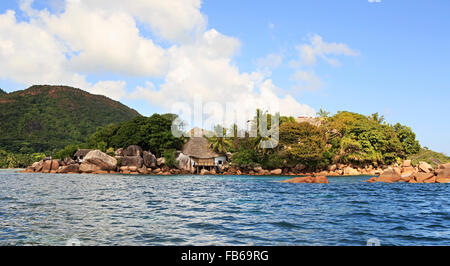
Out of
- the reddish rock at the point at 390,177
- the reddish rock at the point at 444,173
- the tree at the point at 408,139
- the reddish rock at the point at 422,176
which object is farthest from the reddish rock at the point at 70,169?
the tree at the point at 408,139

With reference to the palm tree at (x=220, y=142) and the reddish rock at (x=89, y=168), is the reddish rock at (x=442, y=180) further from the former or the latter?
the reddish rock at (x=89, y=168)

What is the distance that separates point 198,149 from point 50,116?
2830 inches

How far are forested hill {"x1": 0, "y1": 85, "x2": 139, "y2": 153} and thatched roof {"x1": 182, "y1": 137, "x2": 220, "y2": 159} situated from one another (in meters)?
49.2

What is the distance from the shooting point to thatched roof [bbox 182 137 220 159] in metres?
57.0

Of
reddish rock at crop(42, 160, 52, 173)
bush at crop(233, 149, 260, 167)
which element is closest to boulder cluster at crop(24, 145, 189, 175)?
reddish rock at crop(42, 160, 52, 173)

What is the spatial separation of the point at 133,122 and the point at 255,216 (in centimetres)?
5319

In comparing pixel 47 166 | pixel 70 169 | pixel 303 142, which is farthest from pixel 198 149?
pixel 47 166

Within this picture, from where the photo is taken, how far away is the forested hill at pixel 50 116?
296ft

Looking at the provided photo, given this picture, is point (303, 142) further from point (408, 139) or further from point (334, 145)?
point (408, 139)

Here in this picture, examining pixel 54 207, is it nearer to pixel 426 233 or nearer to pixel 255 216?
pixel 255 216

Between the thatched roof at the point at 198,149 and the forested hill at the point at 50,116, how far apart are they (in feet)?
161

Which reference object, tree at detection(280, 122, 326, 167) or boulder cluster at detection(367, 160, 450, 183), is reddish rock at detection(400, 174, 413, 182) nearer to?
boulder cluster at detection(367, 160, 450, 183)

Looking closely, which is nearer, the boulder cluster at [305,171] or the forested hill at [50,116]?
the boulder cluster at [305,171]

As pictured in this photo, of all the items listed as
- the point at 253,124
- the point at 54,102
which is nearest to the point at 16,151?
the point at 54,102
